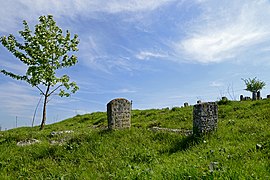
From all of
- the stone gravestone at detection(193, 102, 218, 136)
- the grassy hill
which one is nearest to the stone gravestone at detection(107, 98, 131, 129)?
the grassy hill

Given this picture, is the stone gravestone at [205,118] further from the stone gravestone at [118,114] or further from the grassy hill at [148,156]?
the stone gravestone at [118,114]

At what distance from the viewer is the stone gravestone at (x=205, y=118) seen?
10.1 metres

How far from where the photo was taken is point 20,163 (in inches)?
382

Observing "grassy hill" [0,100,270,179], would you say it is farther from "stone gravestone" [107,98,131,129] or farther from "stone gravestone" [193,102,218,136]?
"stone gravestone" [107,98,131,129]

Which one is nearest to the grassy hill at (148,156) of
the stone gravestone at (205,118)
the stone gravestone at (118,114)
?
the stone gravestone at (205,118)

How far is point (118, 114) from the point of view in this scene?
1291 cm

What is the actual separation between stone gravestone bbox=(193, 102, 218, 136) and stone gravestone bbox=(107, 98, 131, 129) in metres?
3.84

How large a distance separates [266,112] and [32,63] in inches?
752

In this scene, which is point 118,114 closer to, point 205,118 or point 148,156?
point 205,118

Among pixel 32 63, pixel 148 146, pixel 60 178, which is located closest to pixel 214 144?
pixel 148 146

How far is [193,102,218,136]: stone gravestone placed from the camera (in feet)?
33.3

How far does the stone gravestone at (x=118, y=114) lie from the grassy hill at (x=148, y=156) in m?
0.78

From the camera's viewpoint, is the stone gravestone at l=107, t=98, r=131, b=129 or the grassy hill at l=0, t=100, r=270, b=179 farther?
the stone gravestone at l=107, t=98, r=131, b=129

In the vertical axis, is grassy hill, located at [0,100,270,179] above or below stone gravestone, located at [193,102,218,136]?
below
